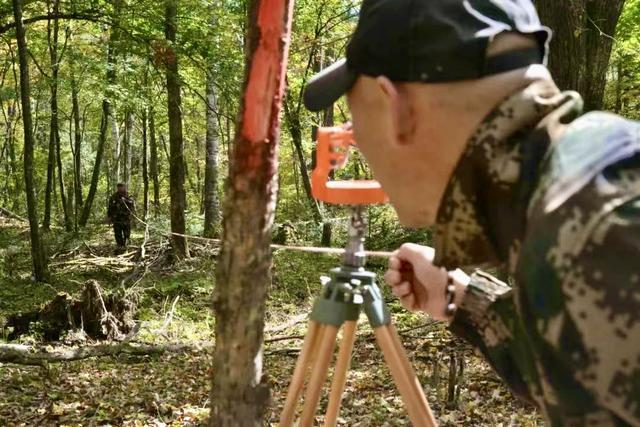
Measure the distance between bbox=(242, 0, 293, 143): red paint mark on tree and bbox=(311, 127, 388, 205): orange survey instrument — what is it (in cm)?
41

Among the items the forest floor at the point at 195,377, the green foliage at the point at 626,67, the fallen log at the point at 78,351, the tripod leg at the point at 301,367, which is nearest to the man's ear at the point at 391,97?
the tripod leg at the point at 301,367

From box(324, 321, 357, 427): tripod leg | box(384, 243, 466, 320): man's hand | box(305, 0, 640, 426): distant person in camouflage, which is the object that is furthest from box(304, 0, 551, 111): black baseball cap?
box(324, 321, 357, 427): tripod leg

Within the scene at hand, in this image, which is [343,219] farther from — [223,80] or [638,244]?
[638,244]

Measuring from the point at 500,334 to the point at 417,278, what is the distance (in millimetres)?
456

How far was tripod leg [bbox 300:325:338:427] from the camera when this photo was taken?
186cm

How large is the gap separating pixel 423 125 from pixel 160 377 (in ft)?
15.0

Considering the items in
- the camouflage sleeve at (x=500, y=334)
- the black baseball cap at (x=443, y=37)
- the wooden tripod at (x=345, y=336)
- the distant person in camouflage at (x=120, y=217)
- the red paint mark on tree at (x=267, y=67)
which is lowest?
the distant person in camouflage at (x=120, y=217)

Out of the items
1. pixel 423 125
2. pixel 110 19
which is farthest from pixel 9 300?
pixel 423 125

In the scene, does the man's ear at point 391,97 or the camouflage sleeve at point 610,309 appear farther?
the man's ear at point 391,97

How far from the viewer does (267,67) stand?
2160 mm

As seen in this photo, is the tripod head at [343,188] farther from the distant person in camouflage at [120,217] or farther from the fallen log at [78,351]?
the distant person in camouflage at [120,217]

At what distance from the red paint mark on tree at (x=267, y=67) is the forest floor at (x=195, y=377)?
2082mm

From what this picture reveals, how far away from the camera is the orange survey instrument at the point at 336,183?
180 cm

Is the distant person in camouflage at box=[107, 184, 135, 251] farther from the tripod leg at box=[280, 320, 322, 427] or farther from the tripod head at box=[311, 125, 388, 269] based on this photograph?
the tripod head at box=[311, 125, 388, 269]
